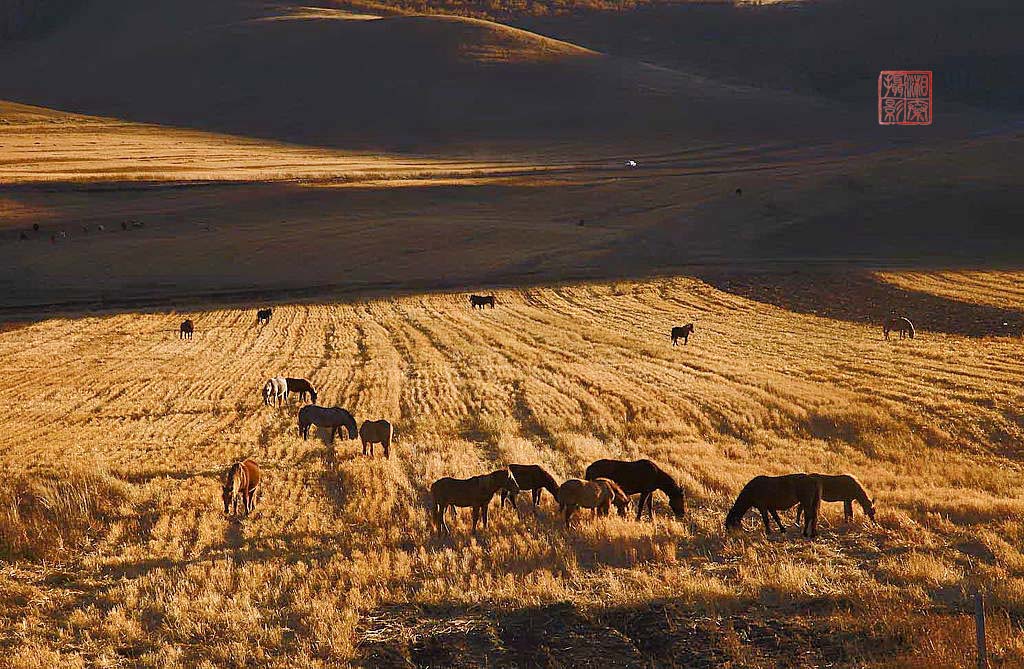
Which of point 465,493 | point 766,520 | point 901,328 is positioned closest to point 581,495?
point 465,493

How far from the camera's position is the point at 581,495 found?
15062 mm

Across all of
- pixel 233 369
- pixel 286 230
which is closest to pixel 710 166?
pixel 286 230

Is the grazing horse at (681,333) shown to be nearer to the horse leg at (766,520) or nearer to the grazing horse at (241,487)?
the horse leg at (766,520)

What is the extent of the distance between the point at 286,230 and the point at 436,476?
63186mm

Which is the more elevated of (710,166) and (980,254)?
(710,166)

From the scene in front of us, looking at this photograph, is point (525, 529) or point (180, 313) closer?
point (525, 529)

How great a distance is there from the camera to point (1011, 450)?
2155cm

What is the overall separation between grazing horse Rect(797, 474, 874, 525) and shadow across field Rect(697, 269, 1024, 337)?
30.8 m

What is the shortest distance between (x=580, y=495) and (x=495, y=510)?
1895mm

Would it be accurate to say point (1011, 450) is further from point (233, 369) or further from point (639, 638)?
point (233, 369)

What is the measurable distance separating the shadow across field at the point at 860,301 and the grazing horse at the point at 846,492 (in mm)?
30815

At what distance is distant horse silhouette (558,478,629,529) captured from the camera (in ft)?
49.4

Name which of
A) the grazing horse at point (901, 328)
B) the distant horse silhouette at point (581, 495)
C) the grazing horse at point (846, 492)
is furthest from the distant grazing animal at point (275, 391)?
the grazing horse at point (901, 328)

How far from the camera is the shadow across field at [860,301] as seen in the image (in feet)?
146
